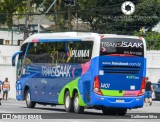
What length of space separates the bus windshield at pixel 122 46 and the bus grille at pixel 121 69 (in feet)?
1.97

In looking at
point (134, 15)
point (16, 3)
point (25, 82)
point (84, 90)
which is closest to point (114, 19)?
point (134, 15)

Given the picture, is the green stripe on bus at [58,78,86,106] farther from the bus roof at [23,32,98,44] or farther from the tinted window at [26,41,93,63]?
the bus roof at [23,32,98,44]

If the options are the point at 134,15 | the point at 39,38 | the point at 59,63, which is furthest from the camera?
the point at 134,15

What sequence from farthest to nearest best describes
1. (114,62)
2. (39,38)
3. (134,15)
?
1. (134,15)
2. (39,38)
3. (114,62)

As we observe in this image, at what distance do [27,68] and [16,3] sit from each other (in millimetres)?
53841

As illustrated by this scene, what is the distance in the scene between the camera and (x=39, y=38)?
36.7 meters

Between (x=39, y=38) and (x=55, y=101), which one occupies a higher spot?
(x=39, y=38)

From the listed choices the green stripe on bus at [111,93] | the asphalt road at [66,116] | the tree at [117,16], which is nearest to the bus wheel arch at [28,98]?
the asphalt road at [66,116]

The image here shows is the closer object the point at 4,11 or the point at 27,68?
the point at 27,68

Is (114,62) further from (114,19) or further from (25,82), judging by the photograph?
(114,19)

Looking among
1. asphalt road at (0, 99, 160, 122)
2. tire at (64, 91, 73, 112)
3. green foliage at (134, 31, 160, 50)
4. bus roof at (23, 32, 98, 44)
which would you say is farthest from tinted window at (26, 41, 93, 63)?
green foliage at (134, 31, 160, 50)

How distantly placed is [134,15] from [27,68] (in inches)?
1988

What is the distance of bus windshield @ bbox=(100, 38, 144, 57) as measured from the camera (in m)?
31.3

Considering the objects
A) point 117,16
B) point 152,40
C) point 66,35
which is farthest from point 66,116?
point 117,16
